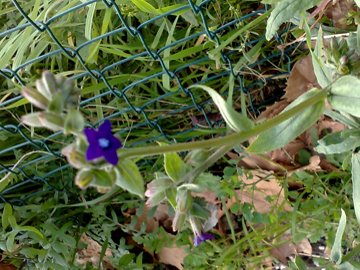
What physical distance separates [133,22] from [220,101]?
0.77m

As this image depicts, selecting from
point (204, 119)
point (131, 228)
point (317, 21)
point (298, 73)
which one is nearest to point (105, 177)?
point (317, 21)

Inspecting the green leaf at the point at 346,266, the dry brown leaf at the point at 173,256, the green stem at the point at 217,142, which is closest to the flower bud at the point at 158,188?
the green stem at the point at 217,142

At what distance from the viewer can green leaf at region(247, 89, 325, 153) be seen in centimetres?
71

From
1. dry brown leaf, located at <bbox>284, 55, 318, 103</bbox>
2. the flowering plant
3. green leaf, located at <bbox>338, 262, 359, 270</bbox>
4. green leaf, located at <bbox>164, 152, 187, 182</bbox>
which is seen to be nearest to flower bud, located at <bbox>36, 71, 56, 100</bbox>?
the flowering plant

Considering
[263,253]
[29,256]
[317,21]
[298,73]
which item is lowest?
[263,253]

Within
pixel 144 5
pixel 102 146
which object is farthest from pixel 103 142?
pixel 144 5

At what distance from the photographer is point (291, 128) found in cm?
74

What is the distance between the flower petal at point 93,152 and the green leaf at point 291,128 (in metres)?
0.29

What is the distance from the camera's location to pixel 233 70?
1154mm

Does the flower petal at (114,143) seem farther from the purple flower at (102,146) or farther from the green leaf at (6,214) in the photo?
the green leaf at (6,214)

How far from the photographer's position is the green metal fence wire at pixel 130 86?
46.3 inches

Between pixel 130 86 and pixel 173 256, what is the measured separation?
2.04 feet

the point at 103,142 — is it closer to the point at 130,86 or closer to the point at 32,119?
the point at 32,119

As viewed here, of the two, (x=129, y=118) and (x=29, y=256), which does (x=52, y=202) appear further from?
(x=129, y=118)
